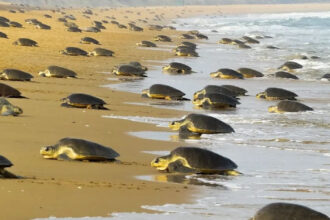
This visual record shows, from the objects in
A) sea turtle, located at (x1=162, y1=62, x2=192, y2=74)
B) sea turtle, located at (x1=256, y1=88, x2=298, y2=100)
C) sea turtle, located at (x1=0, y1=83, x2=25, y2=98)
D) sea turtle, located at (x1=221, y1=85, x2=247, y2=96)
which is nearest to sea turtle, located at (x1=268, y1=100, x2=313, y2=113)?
sea turtle, located at (x1=256, y1=88, x2=298, y2=100)

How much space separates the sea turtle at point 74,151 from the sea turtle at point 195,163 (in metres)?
0.73

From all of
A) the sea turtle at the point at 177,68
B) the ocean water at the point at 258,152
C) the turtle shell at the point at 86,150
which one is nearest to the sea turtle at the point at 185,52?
the sea turtle at the point at 177,68

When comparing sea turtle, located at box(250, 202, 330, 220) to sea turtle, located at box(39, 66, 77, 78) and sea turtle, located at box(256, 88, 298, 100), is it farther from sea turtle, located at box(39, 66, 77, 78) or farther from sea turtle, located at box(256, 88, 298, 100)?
sea turtle, located at box(39, 66, 77, 78)

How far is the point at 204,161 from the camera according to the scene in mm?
8180

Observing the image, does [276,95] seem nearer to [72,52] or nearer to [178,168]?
[178,168]

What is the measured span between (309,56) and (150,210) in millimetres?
23663

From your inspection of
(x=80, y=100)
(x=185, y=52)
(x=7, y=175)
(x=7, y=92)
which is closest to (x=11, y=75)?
(x=7, y=92)

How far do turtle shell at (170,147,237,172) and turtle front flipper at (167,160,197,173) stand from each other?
6 cm

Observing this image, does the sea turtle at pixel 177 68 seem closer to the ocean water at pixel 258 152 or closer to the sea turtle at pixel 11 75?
the ocean water at pixel 258 152

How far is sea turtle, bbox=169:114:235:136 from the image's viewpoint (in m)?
Result: 10.8

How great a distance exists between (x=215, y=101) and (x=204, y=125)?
11.0 ft

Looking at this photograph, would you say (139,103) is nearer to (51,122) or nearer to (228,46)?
(51,122)

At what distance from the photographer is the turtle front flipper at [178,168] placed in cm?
812

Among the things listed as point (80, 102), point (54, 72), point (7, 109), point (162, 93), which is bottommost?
point (7, 109)
